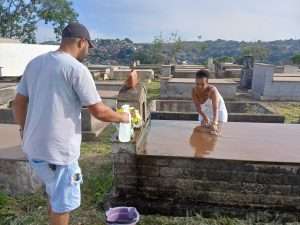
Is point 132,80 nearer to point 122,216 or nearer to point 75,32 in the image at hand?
point 122,216

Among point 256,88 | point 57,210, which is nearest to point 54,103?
point 57,210

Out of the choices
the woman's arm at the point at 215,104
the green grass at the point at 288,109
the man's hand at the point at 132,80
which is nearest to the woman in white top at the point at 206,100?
the woman's arm at the point at 215,104

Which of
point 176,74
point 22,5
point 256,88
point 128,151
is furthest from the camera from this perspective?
point 22,5

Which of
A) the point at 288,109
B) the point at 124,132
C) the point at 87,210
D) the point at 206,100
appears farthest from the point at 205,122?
the point at 288,109

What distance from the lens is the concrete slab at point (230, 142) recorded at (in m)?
3.45

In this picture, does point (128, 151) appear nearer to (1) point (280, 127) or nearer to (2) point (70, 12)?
(1) point (280, 127)

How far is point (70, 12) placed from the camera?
28.4 m

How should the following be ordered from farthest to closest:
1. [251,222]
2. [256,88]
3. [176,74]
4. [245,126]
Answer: [176,74] → [256,88] → [245,126] → [251,222]

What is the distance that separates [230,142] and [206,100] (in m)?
0.90

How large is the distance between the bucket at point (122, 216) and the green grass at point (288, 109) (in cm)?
Answer: 627

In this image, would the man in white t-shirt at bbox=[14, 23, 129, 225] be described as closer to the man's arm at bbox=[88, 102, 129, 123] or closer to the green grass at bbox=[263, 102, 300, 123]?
the man's arm at bbox=[88, 102, 129, 123]

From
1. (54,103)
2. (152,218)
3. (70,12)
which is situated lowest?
(152,218)

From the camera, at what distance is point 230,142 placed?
402cm

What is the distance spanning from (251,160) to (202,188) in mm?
555
